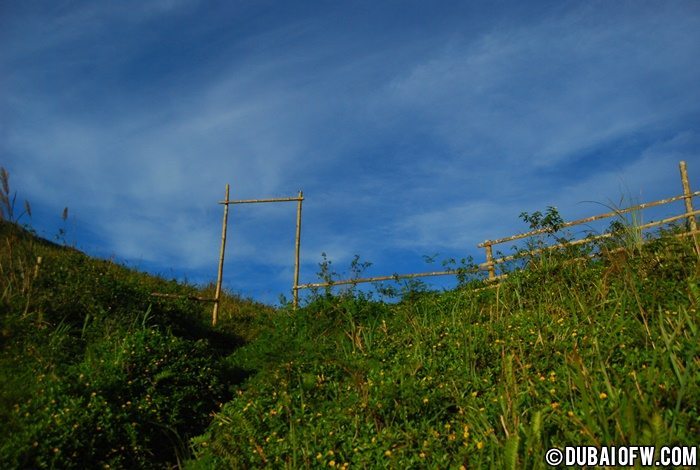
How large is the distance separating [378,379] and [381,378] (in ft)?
0.52

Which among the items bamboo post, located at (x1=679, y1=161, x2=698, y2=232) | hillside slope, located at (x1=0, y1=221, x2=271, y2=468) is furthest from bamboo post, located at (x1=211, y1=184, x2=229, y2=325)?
bamboo post, located at (x1=679, y1=161, x2=698, y2=232)

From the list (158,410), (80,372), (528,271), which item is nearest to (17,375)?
(80,372)

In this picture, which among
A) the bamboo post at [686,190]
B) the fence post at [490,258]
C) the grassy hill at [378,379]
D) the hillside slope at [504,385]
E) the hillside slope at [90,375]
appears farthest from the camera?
the fence post at [490,258]

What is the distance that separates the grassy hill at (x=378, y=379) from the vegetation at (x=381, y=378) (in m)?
0.03

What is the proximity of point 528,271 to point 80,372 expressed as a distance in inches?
305

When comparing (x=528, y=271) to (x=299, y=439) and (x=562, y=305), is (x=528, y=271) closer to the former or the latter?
(x=562, y=305)

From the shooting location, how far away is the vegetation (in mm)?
4449

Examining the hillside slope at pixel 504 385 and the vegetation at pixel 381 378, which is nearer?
the hillside slope at pixel 504 385

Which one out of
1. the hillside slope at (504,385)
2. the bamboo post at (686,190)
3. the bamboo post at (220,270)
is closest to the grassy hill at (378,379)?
the hillside slope at (504,385)

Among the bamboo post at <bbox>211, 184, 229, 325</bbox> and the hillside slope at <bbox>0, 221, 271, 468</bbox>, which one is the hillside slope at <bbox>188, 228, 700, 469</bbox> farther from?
the bamboo post at <bbox>211, 184, 229, 325</bbox>

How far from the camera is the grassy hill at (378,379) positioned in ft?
14.5

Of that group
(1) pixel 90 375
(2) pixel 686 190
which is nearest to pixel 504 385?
(1) pixel 90 375

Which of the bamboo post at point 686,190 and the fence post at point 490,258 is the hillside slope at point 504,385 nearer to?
the fence post at point 490,258

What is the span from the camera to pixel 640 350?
5.64m
